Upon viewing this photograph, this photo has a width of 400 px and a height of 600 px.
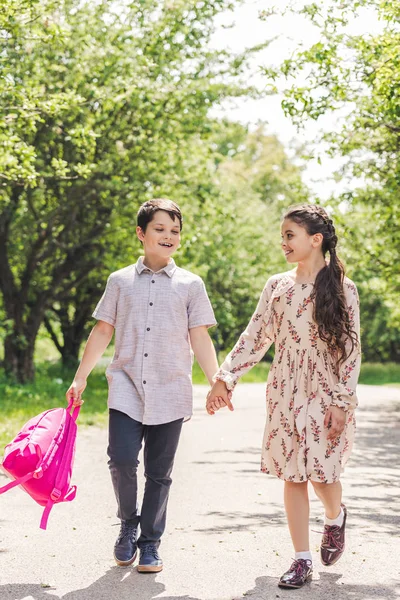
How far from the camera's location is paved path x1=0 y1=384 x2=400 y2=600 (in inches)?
185

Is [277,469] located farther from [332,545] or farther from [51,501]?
[51,501]

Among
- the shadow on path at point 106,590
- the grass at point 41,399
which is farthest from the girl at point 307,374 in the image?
the grass at point 41,399

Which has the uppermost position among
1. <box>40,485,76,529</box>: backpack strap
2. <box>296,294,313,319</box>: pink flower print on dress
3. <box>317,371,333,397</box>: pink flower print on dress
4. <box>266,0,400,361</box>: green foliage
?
<box>266,0,400,361</box>: green foliage

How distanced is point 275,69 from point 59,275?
9.60m

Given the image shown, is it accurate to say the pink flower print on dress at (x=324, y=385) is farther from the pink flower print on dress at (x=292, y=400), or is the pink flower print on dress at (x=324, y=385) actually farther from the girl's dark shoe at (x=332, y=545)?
the girl's dark shoe at (x=332, y=545)

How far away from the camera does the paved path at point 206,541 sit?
470 centimetres

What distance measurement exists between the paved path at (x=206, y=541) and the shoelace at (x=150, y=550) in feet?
0.38

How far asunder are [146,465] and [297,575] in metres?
1.05

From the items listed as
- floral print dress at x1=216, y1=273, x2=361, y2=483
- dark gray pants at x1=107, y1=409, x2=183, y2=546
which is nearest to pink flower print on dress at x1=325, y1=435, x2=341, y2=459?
floral print dress at x1=216, y1=273, x2=361, y2=483

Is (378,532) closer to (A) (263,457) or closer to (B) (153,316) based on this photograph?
(A) (263,457)

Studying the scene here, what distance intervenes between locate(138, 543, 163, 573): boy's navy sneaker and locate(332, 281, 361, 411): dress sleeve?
1.30 metres

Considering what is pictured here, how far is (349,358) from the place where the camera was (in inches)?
192

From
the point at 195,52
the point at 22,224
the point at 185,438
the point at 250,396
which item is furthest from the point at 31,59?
the point at 250,396

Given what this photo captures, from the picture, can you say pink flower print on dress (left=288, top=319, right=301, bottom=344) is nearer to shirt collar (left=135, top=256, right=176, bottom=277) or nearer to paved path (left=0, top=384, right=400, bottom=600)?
shirt collar (left=135, top=256, right=176, bottom=277)
